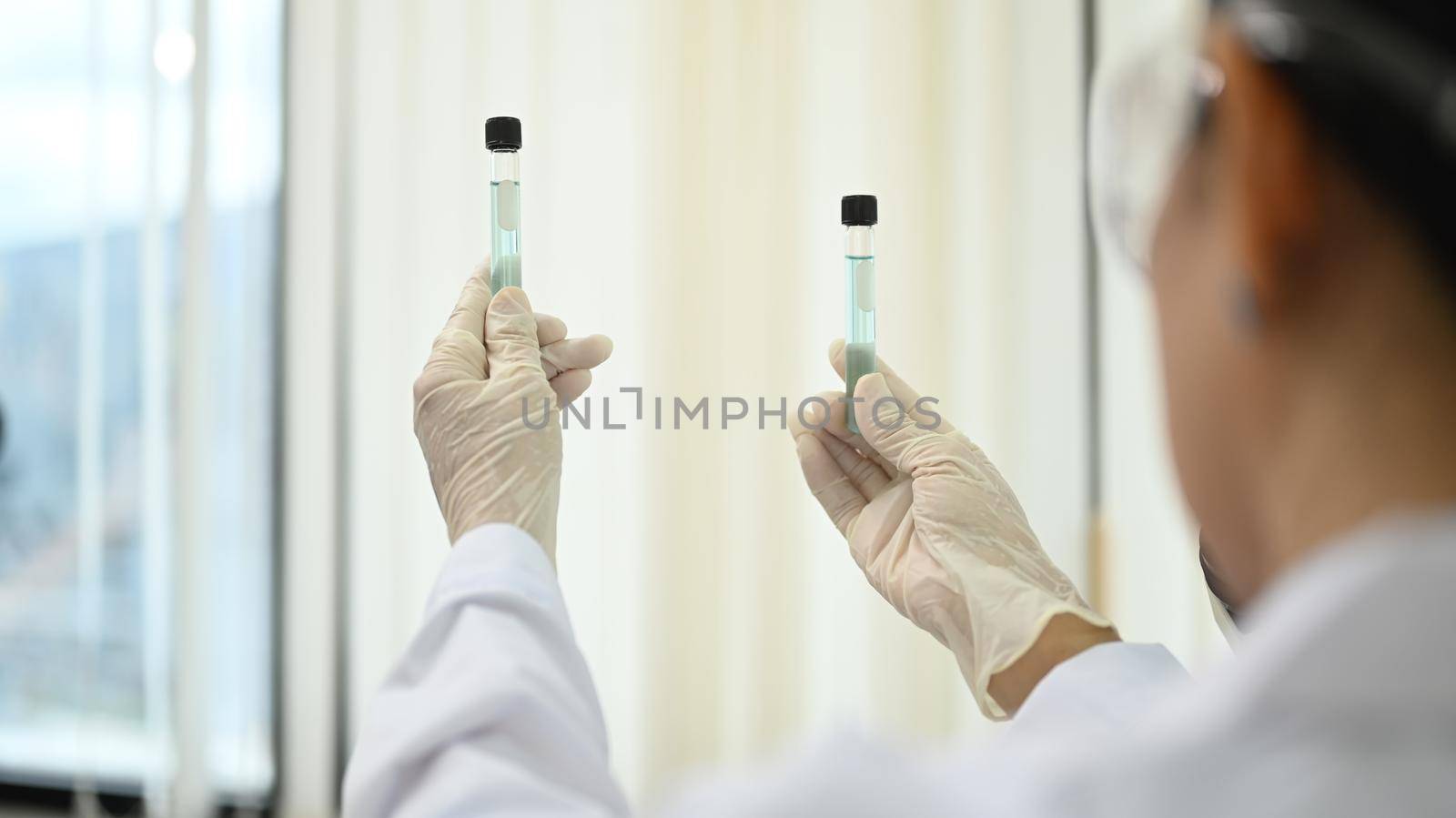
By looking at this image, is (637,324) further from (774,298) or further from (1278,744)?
(1278,744)

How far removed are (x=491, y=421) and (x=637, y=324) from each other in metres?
1.04

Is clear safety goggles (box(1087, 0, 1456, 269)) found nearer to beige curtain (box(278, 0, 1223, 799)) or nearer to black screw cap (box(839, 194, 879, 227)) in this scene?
black screw cap (box(839, 194, 879, 227))

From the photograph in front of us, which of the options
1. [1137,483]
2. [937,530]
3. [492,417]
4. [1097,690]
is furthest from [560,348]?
[1137,483]

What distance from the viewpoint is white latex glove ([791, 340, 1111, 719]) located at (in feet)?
2.97

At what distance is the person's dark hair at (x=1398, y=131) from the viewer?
40 centimetres

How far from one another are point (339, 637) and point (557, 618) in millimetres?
1484

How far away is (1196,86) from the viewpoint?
472 millimetres

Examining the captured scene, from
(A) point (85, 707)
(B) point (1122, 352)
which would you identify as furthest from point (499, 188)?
(A) point (85, 707)

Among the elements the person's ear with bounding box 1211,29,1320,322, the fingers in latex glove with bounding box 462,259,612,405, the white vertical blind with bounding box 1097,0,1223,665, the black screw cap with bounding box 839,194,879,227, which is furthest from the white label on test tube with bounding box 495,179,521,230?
the white vertical blind with bounding box 1097,0,1223,665

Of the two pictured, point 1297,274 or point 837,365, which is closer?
point 1297,274

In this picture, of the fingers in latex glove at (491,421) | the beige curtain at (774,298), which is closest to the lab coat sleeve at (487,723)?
the fingers in latex glove at (491,421)

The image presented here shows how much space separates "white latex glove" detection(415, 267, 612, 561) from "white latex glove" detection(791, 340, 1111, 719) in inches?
10.6

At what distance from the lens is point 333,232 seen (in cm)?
206

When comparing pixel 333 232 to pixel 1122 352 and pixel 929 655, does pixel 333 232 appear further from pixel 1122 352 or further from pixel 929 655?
pixel 1122 352
